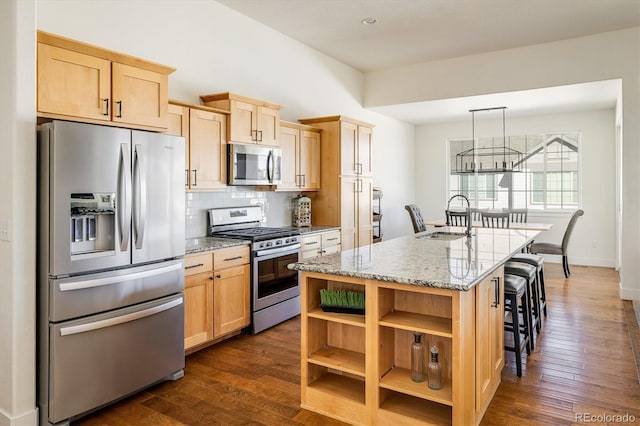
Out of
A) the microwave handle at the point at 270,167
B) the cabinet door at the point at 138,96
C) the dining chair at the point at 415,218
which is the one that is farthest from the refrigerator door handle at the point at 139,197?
the dining chair at the point at 415,218

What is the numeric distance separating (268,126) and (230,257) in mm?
1479

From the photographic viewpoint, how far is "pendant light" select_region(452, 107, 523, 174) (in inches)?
316

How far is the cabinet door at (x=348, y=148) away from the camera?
5280 millimetres

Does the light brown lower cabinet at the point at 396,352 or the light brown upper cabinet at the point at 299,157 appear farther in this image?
the light brown upper cabinet at the point at 299,157

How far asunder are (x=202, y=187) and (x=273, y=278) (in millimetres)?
1099

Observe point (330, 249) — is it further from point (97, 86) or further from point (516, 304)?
point (97, 86)

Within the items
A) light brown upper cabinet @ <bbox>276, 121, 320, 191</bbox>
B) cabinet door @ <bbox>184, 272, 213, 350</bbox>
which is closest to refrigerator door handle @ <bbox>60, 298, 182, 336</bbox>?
cabinet door @ <bbox>184, 272, 213, 350</bbox>

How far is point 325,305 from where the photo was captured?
2.51 metres

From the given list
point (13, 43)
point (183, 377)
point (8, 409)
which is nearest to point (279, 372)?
point (183, 377)

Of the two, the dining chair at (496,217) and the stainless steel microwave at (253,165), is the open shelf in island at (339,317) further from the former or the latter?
the dining chair at (496,217)

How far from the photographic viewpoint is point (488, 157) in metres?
8.27

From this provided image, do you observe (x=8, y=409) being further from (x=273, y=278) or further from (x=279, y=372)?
(x=273, y=278)

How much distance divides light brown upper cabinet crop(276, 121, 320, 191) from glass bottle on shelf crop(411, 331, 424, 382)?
2726 mm

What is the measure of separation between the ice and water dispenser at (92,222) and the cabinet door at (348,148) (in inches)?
125
